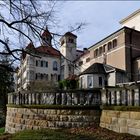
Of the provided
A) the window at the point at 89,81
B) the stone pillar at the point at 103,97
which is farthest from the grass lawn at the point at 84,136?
the window at the point at 89,81

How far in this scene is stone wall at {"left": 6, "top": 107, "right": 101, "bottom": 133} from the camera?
581 inches

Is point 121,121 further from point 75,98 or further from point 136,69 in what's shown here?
point 136,69

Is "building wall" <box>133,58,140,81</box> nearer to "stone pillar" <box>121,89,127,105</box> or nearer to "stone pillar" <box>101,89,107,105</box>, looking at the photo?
"stone pillar" <box>101,89,107,105</box>

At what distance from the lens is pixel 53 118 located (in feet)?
51.5

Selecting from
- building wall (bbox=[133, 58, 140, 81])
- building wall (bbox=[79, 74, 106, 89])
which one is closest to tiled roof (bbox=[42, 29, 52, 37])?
building wall (bbox=[133, 58, 140, 81])

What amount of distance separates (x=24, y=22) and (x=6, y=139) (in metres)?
4.90

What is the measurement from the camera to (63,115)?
15391mm

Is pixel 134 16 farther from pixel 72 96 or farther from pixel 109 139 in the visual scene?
pixel 109 139

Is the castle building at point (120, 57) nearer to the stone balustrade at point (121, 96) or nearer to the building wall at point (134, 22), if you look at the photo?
the building wall at point (134, 22)

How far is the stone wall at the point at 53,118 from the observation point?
Answer: 48.4ft

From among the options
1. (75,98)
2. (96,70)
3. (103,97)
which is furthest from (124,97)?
(96,70)

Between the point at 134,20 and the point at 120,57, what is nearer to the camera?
A: the point at 120,57

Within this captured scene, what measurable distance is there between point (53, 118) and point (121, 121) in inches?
159

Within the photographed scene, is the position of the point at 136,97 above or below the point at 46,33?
below
